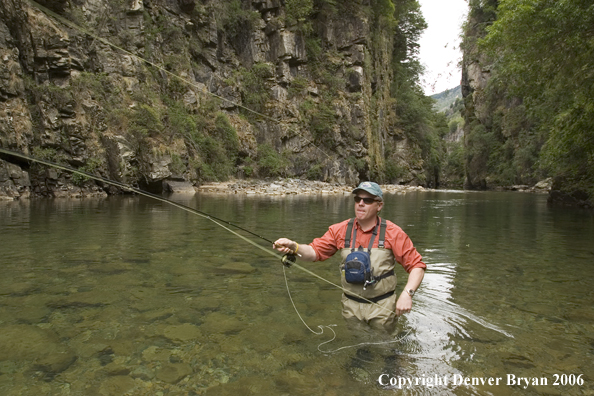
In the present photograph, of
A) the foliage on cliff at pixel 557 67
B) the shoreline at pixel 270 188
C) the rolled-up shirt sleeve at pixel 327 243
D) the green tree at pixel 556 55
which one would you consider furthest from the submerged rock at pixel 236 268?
the shoreline at pixel 270 188

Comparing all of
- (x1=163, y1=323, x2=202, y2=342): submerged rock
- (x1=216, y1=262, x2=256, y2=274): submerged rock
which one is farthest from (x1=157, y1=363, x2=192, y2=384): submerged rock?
(x1=216, y1=262, x2=256, y2=274): submerged rock

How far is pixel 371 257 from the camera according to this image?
137 inches

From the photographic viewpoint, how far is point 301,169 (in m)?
38.7

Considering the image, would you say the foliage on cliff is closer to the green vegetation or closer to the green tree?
the green tree

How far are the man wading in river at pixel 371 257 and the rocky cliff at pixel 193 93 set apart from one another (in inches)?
425

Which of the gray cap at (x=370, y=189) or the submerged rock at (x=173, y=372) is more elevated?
the gray cap at (x=370, y=189)

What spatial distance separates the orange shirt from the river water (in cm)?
76

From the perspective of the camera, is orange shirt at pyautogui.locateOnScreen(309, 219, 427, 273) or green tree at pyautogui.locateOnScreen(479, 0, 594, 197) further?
green tree at pyautogui.locateOnScreen(479, 0, 594, 197)

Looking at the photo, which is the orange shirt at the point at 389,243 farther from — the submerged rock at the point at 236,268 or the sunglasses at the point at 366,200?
the submerged rock at the point at 236,268

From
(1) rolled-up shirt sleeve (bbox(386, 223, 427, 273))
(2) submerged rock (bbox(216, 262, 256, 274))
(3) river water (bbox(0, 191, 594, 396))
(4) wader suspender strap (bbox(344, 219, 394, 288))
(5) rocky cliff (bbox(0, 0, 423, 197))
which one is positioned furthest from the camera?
(5) rocky cliff (bbox(0, 0, 423, 197))

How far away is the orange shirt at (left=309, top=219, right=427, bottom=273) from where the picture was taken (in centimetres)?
338

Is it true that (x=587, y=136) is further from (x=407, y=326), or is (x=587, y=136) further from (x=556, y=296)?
(x=407, y=326)

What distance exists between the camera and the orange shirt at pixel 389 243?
338 cm

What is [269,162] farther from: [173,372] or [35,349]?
[173,372]
